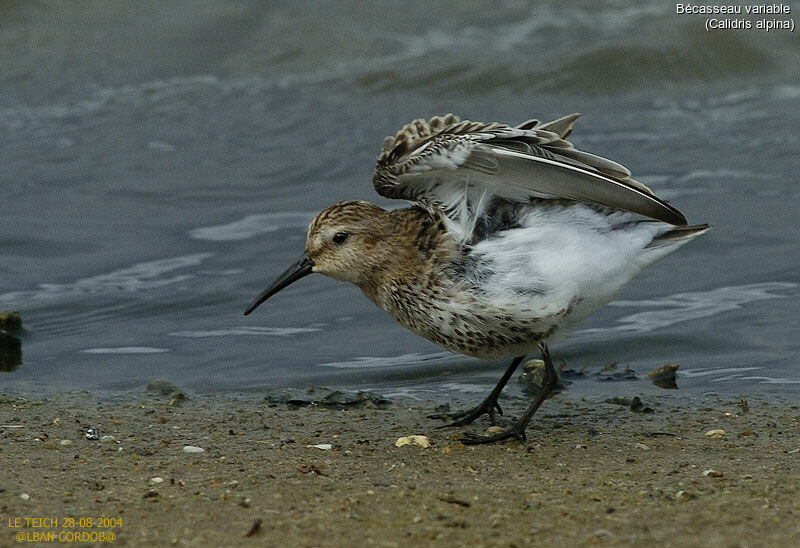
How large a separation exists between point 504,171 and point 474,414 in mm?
1319

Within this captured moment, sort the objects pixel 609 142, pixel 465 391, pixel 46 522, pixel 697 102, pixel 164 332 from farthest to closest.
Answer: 1. pixel 697 102
2. pixel 609 142
3. pixel 164 332
4. pixel 465 391
5. pixel 46 522

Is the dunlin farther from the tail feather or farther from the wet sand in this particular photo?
the wet sand

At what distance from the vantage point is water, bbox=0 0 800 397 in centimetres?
704

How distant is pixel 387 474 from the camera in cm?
480

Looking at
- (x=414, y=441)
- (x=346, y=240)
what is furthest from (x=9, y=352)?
(x=414, y=441)

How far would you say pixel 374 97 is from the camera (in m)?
12.1

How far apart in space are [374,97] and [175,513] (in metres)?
8.38

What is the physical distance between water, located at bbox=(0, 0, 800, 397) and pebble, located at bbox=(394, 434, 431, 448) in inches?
44.6

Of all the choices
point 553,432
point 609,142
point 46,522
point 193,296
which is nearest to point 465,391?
point 553,432

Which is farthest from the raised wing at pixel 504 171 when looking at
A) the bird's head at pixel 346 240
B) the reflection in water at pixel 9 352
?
the reflection in water at pixel 9 352

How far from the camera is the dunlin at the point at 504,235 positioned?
5137mm

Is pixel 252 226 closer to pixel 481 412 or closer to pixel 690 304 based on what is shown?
pixel 690 304

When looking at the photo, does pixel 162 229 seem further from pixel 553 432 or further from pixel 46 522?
pixel 46 522

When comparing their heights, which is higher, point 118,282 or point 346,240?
point 346,240
